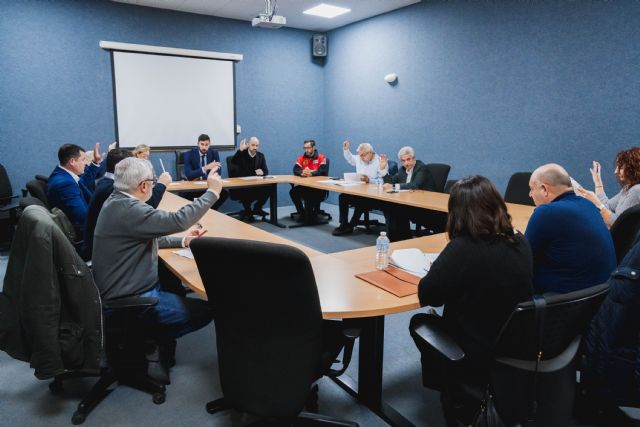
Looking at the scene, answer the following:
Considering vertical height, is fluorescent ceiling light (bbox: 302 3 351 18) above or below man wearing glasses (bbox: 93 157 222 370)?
above

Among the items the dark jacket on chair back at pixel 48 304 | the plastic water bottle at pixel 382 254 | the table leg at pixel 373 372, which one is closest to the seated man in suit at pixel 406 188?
the plastic water bottle at pixel 382 254

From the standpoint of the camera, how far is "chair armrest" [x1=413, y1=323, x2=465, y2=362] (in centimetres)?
145

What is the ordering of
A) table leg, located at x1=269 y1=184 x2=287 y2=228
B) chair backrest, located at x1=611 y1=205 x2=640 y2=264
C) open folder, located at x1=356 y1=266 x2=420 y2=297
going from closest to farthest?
open folder, located at x1=356 y1=266 x2=420 y2=297
chair backrest, located at x1=611 y1=205 x2=640 y2=264
table leg, located at x1=269 y1=184 x2=287 y2=228

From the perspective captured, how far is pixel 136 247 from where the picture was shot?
82.4 inches

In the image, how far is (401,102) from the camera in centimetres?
634

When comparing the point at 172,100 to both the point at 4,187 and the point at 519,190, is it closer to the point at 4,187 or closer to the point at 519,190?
the point at 4,187

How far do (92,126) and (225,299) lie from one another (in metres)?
5.44

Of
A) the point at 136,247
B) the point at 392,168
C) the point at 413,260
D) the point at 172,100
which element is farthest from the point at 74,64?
the point at 413,260

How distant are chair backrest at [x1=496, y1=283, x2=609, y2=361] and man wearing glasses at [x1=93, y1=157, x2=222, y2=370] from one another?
1400 millimetres

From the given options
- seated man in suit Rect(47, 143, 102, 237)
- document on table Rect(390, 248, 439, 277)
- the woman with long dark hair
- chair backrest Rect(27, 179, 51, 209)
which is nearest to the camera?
document on table Rect(390, 248, 439, 277)

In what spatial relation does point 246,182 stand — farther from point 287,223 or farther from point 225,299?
point 225,299

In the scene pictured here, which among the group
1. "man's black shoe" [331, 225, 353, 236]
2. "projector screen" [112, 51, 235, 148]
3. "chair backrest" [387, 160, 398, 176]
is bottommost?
"man's black shoe" [331, 225, 353, 236]

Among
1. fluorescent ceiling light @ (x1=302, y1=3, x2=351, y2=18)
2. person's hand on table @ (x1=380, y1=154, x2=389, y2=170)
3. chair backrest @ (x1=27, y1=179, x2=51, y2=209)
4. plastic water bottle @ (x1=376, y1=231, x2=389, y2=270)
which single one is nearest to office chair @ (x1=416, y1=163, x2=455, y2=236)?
person's hand on table @ (x1=380, y1=154, x2=389, y2=170)

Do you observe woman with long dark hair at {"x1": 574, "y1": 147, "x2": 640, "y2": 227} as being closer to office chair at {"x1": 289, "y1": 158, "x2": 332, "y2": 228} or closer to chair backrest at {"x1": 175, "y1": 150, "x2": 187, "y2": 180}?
office chair at {"x1": 289, "y1": 158, "x2": 332, "y2": 228}
